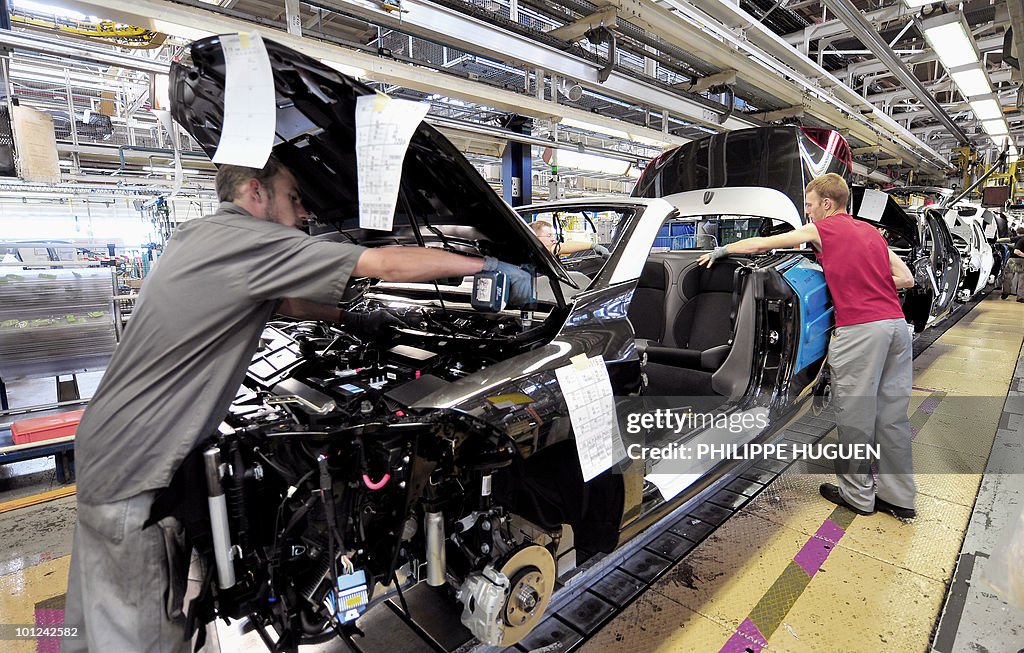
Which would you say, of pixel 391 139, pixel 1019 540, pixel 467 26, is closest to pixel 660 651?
pixel 1019 540

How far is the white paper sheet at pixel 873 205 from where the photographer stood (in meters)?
5.14

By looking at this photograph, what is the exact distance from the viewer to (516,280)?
1649 mm

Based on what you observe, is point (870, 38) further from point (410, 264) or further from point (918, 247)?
point (410, 264)

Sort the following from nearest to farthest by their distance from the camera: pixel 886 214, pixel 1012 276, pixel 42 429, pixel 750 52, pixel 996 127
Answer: pixel 42 429 → pixel 750 52 → pixel 886 214 → pixel 996 127 → pixel 1012 276

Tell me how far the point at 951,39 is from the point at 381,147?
705cm

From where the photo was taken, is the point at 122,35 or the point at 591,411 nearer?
the point at 591,411

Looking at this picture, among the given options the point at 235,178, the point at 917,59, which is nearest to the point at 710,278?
the point at 235,178

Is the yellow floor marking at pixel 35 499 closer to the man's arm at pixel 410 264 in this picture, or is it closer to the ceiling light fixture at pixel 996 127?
the man's arm at pixel 410 264

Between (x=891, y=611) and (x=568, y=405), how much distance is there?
1.71 metres

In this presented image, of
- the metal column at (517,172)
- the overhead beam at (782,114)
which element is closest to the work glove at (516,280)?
the metal column at (517,172)

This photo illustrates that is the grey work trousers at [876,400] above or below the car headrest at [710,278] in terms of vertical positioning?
below

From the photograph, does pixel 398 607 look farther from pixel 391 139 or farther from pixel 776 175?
pixel 776 175

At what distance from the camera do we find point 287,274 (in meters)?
1.26

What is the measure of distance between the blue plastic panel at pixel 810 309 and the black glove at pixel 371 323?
6.63 ft
